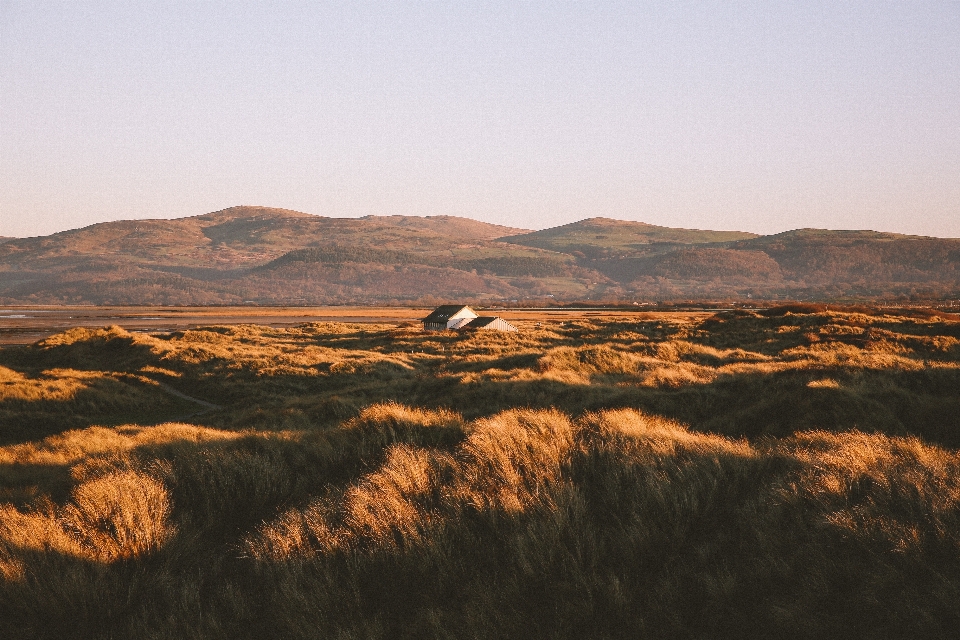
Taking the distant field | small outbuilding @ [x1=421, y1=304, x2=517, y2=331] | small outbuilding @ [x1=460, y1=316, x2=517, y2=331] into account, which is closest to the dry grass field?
small outbuilding @ [x1=460, y1=316, x2=517, y2=331]

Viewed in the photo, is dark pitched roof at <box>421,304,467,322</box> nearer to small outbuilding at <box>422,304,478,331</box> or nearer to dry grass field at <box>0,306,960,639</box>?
small outbuilding at <box>422,304,478,331</box>

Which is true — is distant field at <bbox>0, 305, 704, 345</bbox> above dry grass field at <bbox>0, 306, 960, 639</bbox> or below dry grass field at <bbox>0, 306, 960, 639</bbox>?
below

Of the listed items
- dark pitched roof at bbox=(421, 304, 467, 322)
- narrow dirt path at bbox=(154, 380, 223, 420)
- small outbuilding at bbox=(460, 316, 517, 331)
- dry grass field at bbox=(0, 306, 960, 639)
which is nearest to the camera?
dry grass field at bbox=(0, 306, 960, 639)

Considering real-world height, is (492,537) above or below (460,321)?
above

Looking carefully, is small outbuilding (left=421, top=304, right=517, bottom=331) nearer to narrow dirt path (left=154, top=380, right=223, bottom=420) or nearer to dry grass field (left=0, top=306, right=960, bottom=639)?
narrow dirt path (left=154, top=380, right=223, bottom=420)

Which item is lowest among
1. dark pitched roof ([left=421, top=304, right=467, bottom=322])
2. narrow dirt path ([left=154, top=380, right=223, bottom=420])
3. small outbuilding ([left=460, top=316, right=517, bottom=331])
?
narrow dirt path ([left=154, top=380, right=223, bottom=420])

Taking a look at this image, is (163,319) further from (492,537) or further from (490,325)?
(492,537)

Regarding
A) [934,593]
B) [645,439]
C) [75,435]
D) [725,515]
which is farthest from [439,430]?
[75,435]

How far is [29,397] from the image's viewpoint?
27.6 m

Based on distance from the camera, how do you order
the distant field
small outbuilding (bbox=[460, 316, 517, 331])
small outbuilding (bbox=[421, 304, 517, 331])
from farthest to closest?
the distant field < small outbuilding (bbox=[421, 304, 517, 331]) < small outbuilding (bbox=[460, 316, 517, 331])

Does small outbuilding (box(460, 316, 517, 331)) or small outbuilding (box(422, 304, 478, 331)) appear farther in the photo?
small outbuilding (box(422, 304, 478, 331))

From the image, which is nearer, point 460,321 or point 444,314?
point 460,321

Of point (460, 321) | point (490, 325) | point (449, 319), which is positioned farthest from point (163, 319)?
point (490, 325)

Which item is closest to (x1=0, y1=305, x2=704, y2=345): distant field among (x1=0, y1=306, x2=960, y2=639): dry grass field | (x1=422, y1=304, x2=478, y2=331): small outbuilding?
(x1=422, y1=304, x2=478, y2=331): small outbuilding
